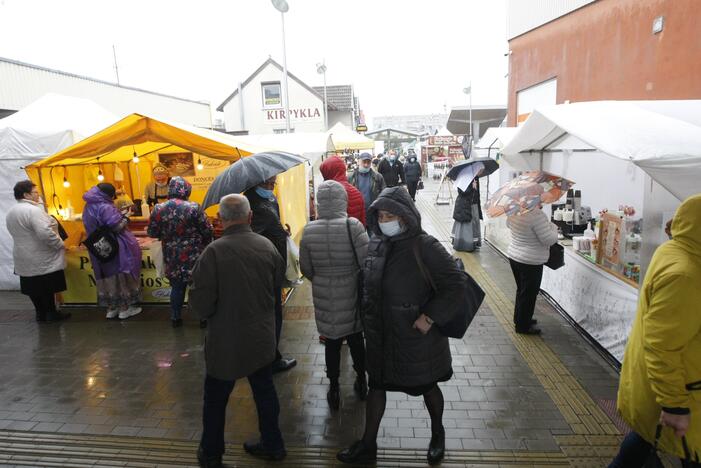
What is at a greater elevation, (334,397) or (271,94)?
(271,94)

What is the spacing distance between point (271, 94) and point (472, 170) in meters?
24.0

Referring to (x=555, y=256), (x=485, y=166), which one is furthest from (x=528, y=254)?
(x=485, y=166)

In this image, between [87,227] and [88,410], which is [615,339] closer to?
[88,410]

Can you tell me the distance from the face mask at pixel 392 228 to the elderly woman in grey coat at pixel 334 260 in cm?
70

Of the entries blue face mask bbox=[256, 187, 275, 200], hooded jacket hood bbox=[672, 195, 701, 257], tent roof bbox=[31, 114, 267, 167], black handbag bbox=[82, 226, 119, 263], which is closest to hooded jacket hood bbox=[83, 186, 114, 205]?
black handbag bbox=[82, 226, 119, 263]

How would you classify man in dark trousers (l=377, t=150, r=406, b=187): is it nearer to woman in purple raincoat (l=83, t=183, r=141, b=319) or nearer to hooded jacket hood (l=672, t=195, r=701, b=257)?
woman in purple raincoat (l=83, t=183, r=141, b=319)

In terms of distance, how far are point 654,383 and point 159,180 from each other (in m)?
8.20

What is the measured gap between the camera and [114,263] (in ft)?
19.2

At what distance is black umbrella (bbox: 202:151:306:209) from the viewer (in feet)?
13.3

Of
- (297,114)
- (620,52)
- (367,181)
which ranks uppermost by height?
(297,114)

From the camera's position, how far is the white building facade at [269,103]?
29.1 metres

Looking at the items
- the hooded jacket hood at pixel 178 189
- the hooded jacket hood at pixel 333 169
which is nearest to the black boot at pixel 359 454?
the hooded jacket hood at pixel 333 169

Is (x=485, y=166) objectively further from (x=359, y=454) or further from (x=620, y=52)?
(x=359, y=454)

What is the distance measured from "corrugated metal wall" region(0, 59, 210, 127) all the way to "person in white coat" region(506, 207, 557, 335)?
32.0ft
